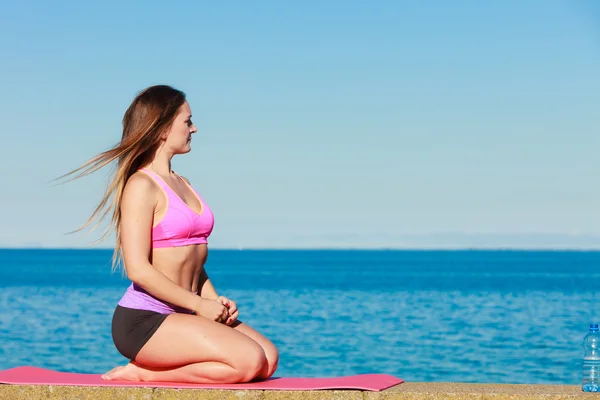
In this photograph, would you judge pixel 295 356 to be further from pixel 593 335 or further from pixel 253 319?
pixel 593 335

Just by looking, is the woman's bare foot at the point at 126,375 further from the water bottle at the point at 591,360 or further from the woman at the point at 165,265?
the water bottle at the point at 591,360

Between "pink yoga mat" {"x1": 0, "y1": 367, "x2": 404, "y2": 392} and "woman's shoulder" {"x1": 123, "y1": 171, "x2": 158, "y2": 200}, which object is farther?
"woman's shoulder" {"x1": 123, "y1": 171, "x2": 158, "y2": 200}

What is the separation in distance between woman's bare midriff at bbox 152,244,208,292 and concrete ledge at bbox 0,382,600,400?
2.38ft

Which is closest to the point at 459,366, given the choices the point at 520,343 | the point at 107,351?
the point at 520,343

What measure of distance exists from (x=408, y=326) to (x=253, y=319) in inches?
293

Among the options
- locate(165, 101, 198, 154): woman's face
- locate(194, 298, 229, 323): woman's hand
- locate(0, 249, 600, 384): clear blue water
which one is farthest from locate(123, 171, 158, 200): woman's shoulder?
locate(0, 249, 600, 384): clear blue water

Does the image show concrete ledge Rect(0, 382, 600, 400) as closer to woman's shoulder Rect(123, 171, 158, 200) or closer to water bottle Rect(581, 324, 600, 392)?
water bottle Rect(581, 324, 600, 392)

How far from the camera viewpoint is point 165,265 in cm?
564

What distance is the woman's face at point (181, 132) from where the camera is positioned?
5.73 m

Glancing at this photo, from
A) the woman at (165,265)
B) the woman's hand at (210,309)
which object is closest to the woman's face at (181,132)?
the woman at (165,265)

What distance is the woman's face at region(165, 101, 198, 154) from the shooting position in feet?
18.8

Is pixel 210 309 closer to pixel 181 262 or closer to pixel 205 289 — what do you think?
pixel 181 262

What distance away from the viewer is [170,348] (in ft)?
17.9

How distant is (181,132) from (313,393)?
70.2 inches
